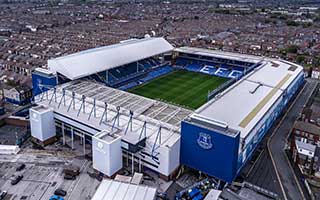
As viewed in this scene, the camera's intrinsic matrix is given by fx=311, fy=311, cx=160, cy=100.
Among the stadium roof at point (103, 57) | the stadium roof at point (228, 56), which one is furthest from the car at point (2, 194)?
the stadium roof at point (228, 56)

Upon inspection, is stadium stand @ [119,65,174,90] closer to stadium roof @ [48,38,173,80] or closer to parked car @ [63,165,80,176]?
stadium roof @ [48,38,173,80]

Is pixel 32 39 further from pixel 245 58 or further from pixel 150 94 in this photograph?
pixel 245 58

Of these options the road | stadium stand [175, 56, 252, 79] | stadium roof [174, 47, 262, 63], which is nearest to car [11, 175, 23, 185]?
the road

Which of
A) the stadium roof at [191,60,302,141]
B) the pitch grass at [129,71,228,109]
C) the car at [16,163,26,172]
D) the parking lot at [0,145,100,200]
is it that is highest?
the stadium roof at [191,60,302,141]

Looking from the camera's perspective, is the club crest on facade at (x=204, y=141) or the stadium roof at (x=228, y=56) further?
the stadium roof at (x=228, y=56)

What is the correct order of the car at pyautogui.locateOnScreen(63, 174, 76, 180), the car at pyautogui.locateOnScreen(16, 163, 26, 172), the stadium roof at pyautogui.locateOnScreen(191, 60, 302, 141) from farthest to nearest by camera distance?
1. the stadium roof at pyautogui.locateOnScreen(191, 60, 302, 141)
2. the car at pyautogui.locateOnScreen(16, 163, 26, 172)
3. the car at pyautogui.locateOnScreen(63, 174, 76, 180)

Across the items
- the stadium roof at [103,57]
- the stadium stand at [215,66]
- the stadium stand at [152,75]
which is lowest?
the stadium stand at [152,75]

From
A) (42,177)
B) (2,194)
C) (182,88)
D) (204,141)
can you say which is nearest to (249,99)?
(204,141)

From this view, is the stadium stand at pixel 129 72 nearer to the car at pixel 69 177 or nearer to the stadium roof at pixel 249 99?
the stadium roof at pixel 249 99
